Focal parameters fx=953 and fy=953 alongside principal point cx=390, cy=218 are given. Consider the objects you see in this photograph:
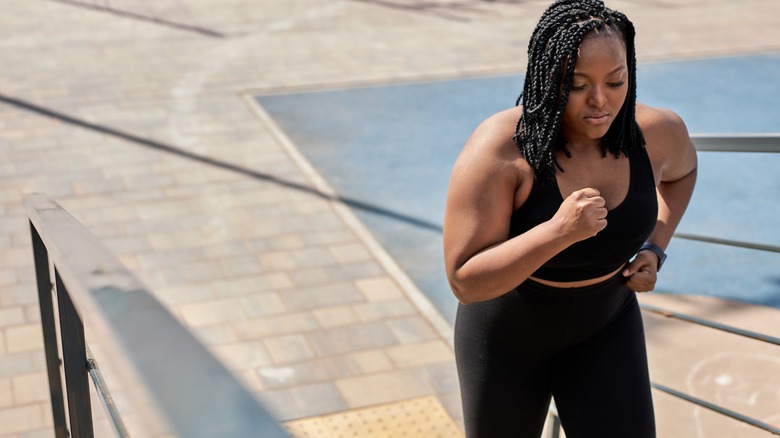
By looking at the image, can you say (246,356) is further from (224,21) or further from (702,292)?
(224,21)

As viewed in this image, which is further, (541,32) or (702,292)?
(702,292)

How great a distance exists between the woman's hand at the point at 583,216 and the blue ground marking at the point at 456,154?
323 cm

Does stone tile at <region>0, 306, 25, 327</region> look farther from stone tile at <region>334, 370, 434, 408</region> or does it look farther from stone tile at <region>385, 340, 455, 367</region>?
stone tile at <region>385, 340, 455, 367</region>

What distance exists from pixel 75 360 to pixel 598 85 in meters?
1.38

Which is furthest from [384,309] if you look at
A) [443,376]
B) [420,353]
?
[443,376]

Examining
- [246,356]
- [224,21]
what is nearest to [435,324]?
[246,356]

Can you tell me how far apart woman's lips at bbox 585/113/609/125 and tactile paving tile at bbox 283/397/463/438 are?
7.08 ft

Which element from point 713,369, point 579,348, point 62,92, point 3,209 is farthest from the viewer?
point 62,92

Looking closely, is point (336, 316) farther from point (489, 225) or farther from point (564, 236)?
point (564, 236)

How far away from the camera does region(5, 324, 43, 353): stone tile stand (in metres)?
4.85

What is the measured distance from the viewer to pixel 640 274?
8.75 feet

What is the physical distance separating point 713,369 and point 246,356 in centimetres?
229

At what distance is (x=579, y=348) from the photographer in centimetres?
259

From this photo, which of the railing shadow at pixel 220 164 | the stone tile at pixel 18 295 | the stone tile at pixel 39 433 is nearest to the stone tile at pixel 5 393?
the stone tile at pixel 39 433
